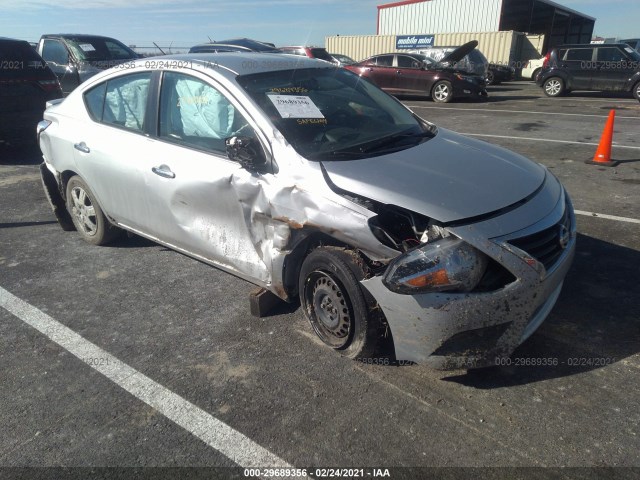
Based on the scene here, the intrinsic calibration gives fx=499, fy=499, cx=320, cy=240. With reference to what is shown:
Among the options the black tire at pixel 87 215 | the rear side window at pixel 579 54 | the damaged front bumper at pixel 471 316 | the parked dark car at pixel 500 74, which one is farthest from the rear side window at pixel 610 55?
the black tire at pixel 87 215

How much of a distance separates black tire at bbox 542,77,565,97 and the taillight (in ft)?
48.8

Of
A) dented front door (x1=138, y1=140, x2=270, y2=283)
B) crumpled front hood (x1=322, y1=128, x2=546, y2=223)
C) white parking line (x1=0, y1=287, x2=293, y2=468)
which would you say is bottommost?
white parking line (x1=0, y1=287, x2=293, y2=468)

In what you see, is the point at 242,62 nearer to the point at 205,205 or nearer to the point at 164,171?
the point at 164,171

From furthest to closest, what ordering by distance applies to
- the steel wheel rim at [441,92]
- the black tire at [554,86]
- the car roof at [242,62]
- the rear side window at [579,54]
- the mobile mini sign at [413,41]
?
the mobile mini sign at [413,41] → the black tire at [554,86] → the rear side window at [579,54] → the steel wheel rim at [441,92] → the car roof at [242,62]

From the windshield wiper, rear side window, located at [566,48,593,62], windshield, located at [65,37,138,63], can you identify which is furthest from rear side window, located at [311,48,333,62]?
the windshield wiper

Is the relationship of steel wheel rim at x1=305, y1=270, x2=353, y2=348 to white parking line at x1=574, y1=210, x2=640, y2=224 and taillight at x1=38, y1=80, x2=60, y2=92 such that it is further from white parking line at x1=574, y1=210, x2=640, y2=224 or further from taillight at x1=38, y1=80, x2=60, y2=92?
taillight at x1=38, y1=80, x2=60, y2=92

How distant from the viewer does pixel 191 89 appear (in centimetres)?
354

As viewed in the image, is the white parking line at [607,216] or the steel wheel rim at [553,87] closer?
the white parking line at [607,216]

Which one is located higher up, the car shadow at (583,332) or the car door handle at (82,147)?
the car door handle at (82,147)

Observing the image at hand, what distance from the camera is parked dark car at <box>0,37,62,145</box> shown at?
26.2 feet

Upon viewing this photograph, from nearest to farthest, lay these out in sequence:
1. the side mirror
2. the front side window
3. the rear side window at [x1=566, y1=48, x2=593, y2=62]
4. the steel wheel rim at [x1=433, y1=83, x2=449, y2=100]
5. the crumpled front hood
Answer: the crumpled front hood, the side mirror, the front side window, the steel wheel rim at [x1=433, y1=83, x2=449, y2=100], the rear side window at [x1=566, y1=48, x2=593, y2=62]

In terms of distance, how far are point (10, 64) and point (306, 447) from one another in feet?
28.0

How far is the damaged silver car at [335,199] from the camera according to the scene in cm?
246

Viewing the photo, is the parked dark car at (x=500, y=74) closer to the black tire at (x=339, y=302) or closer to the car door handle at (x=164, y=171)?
the car door handle at (x=164, y=171)
